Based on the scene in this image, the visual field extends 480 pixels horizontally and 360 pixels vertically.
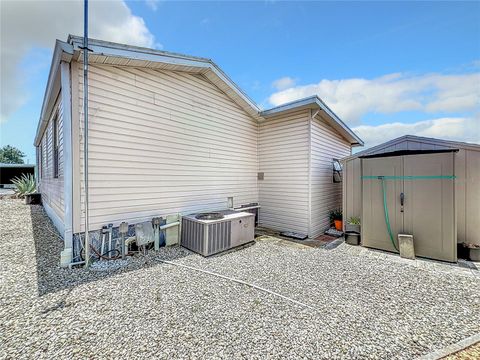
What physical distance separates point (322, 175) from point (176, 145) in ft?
14.9

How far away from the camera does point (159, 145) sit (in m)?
4.95

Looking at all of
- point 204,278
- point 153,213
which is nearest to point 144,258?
point 153,213

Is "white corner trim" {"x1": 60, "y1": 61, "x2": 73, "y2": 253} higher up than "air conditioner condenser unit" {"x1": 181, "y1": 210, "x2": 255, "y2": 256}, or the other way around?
"white corner trim" {"x1": 60, "y1": 61, "x2": 73, "y2": 253}

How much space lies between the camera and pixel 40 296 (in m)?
2.72

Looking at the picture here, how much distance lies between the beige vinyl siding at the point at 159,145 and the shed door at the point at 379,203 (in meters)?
3.57

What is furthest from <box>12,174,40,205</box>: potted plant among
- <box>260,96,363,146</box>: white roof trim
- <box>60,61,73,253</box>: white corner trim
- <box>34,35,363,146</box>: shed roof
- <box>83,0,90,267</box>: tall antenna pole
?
<box>260,96,363,146</box>: white roof trim

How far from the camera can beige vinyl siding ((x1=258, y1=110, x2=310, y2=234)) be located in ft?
19.9

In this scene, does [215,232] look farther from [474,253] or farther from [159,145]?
[474,253]

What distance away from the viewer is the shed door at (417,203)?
403cm

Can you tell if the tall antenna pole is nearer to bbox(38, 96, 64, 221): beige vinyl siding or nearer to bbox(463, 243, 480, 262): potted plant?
bbox(38, 96, 64, 221): beige vinyl siding

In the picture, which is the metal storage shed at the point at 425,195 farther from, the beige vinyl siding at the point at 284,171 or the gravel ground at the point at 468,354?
the gravel ground at the point at 468,354

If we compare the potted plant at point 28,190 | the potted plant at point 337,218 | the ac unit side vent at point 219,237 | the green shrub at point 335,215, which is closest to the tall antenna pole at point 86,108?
the ac unit side vent at point 219,237

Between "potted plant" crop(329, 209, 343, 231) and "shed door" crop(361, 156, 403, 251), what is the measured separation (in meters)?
1.50

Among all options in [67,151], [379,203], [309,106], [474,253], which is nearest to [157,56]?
[67,151]
